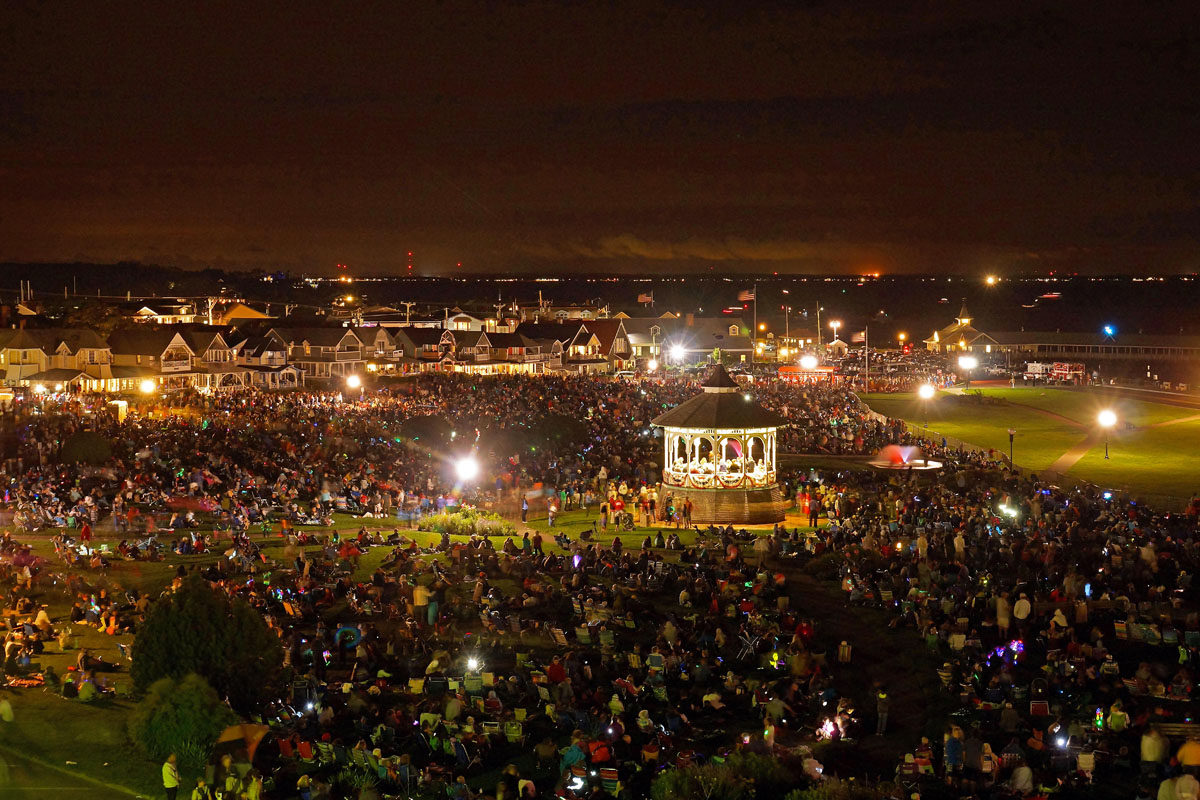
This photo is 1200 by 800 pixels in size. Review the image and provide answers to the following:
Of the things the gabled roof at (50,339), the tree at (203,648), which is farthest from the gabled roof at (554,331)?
the tree at (203,648)

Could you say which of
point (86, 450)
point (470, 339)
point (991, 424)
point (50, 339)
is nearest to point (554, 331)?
point (470, 339)

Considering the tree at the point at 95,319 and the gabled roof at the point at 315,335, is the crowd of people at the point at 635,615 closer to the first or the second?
the gabled roof at the point at 315,335

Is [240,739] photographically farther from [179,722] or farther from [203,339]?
[203,339]

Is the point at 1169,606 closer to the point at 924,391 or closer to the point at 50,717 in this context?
the point at 50,717

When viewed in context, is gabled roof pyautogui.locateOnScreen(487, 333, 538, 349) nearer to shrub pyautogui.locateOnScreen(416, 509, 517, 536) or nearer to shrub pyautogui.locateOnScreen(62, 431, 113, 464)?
shrub pyautogui.locateOnScreen(62, 431, 113, 464)

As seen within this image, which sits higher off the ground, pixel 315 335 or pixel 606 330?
pixel 606 330

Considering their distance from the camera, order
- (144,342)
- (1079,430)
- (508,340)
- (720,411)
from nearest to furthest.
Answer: (720,411) → (1079,430) → (144,342) → (508,340)

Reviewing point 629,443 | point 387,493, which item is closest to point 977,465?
point 629,443
